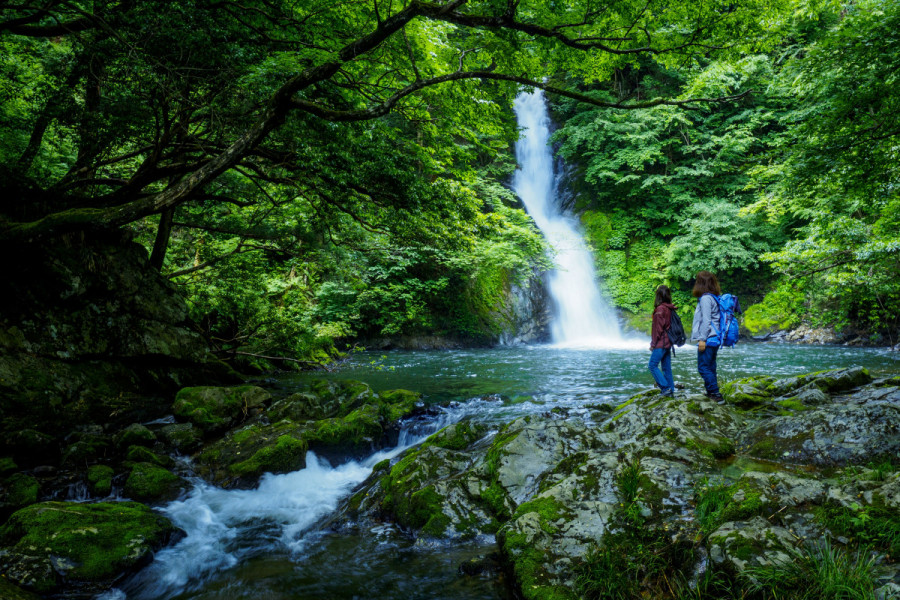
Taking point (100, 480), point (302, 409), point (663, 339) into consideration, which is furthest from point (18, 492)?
point (663, 339)

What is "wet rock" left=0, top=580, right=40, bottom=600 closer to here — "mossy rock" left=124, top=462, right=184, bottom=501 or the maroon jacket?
"mossy rock" left=124, top=462, right=184, bottom=501

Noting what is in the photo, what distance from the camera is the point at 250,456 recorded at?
5781 mm

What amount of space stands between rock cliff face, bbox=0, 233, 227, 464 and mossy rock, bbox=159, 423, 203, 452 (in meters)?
1.03

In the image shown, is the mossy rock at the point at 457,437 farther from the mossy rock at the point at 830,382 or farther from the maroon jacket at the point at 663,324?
the mossy rock at the point at 830,382

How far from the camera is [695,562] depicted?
8.39 feet

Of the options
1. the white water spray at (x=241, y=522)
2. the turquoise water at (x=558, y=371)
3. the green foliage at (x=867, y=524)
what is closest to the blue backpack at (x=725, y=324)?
the turquoise water at (x=558, y=371)

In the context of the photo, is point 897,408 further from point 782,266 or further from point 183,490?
point 183,490

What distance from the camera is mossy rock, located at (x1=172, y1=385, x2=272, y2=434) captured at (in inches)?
266

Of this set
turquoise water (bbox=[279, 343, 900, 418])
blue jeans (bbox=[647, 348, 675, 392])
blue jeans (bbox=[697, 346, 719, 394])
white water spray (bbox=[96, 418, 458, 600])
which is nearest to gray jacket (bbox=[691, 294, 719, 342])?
blue jeans (bbox=[697, 346, 719, 394])

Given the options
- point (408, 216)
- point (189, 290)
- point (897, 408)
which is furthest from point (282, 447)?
point (897, 408)

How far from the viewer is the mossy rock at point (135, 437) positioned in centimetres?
584

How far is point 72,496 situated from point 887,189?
12.7 meters

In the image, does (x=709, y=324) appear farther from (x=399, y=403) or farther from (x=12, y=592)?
(x=12, y=592)

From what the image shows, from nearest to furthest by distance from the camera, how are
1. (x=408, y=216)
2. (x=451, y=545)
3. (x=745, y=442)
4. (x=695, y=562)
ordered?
(x=695, y=562), (x=451, y=545), (x=745, y=442), (x=408, y=216)
